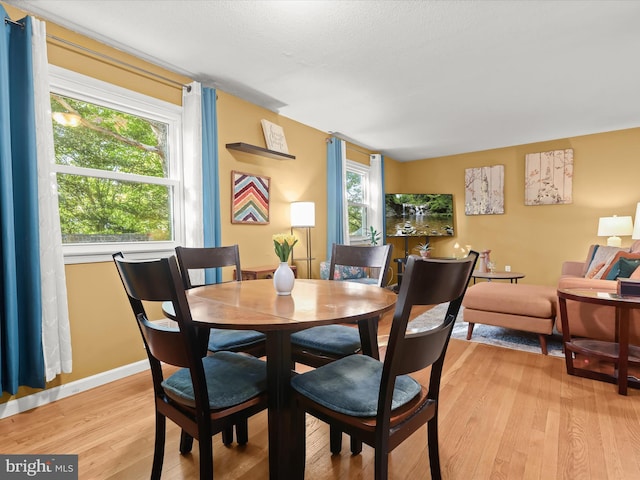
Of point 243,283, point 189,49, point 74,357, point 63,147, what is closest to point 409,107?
point 189,49

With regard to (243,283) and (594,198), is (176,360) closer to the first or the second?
(243,283)

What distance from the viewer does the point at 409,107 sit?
388cm

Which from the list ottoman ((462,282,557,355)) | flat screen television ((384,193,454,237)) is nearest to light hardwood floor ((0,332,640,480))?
ottoman ((462,282,557,355))

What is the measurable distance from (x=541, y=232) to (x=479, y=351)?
335cm

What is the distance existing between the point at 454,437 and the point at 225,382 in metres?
1.23

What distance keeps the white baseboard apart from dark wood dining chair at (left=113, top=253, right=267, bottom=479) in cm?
135

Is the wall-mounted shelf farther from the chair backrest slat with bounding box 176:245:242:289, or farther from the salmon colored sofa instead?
the salmon colored sofa

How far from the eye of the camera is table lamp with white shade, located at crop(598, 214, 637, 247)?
439 cm

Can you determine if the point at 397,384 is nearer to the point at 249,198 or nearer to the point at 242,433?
the point at 242,433

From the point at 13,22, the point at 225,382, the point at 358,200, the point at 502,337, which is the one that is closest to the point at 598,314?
the point at 502,337

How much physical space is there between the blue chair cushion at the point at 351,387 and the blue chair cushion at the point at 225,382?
0.16 meters

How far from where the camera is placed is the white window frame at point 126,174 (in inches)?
92.6

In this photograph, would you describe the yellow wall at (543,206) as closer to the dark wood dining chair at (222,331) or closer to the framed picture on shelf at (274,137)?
the framed picture on shelf at (274,137)

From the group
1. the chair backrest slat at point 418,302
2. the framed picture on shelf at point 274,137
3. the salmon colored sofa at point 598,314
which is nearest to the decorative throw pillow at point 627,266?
the salmon colored sofa at point 598,314
